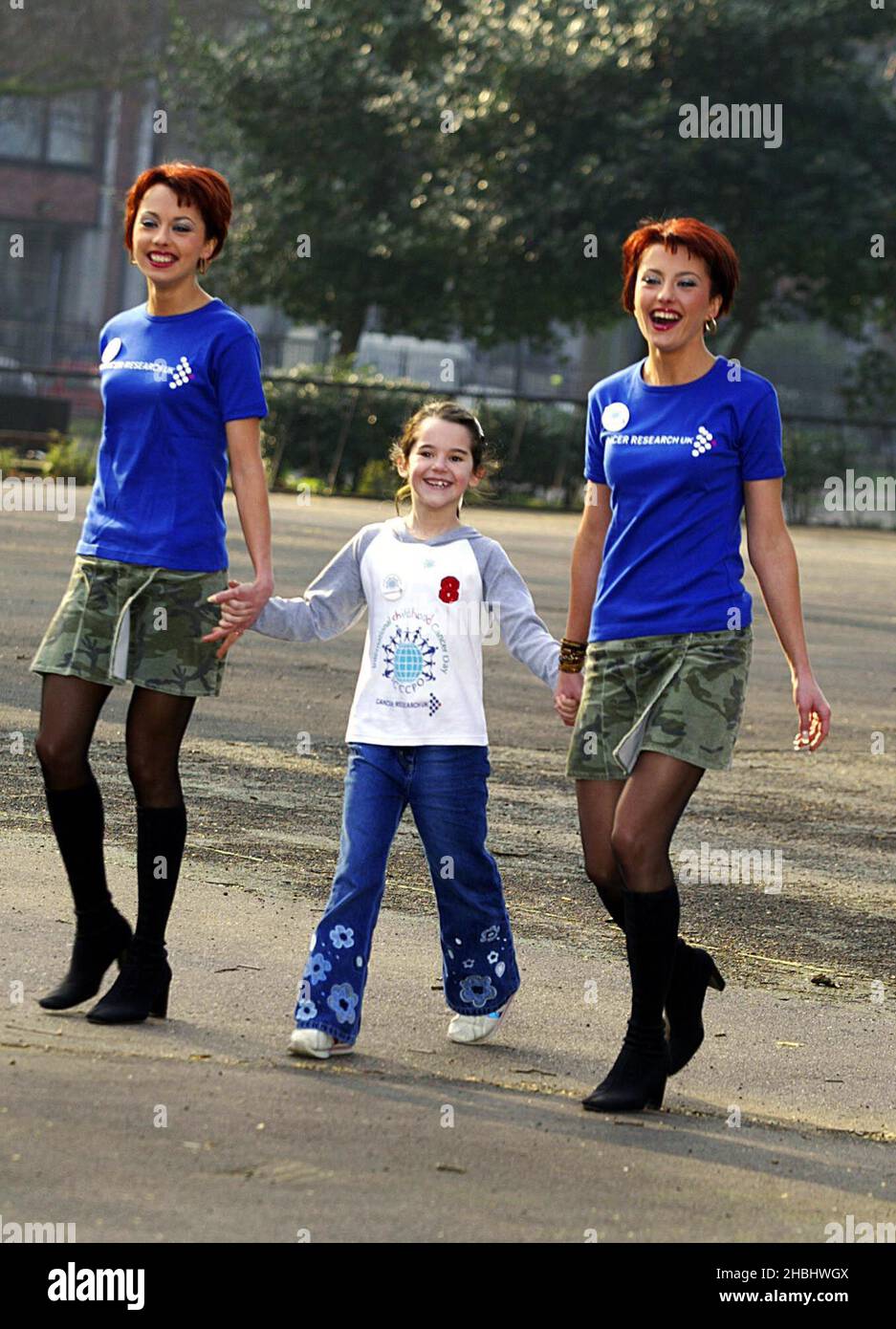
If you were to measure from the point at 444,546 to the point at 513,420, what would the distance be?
928 inches

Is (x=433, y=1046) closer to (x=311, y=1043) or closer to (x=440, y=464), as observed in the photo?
(x=311, y=1043)

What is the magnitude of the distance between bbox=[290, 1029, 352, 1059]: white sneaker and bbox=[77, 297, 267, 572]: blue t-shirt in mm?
1031

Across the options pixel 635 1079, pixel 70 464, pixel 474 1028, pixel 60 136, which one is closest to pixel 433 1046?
pixel 474 1028

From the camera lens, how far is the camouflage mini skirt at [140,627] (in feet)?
15.6

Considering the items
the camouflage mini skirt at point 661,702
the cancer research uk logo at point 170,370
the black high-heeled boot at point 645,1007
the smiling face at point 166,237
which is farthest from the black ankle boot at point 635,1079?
the smiling face at point 166,237

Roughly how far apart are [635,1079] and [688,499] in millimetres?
1216

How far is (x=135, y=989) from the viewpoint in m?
4.87

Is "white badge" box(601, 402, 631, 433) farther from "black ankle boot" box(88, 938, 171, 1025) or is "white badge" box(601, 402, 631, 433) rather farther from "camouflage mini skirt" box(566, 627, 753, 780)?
"black ankle boot" box(88, 938, 171, 1025)

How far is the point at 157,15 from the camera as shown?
49.3 meters

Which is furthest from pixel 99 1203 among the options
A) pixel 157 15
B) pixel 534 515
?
pixel 157 15

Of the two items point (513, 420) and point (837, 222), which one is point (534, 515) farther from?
point (837, 222)

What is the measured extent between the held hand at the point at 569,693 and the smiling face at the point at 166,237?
122 centimetres

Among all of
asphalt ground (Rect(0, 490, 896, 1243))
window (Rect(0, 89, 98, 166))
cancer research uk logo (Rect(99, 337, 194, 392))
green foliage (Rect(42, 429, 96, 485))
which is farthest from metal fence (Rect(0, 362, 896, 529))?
window (Rect(0, 89, 98, 166))

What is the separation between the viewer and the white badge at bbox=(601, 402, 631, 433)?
15.2 ft
